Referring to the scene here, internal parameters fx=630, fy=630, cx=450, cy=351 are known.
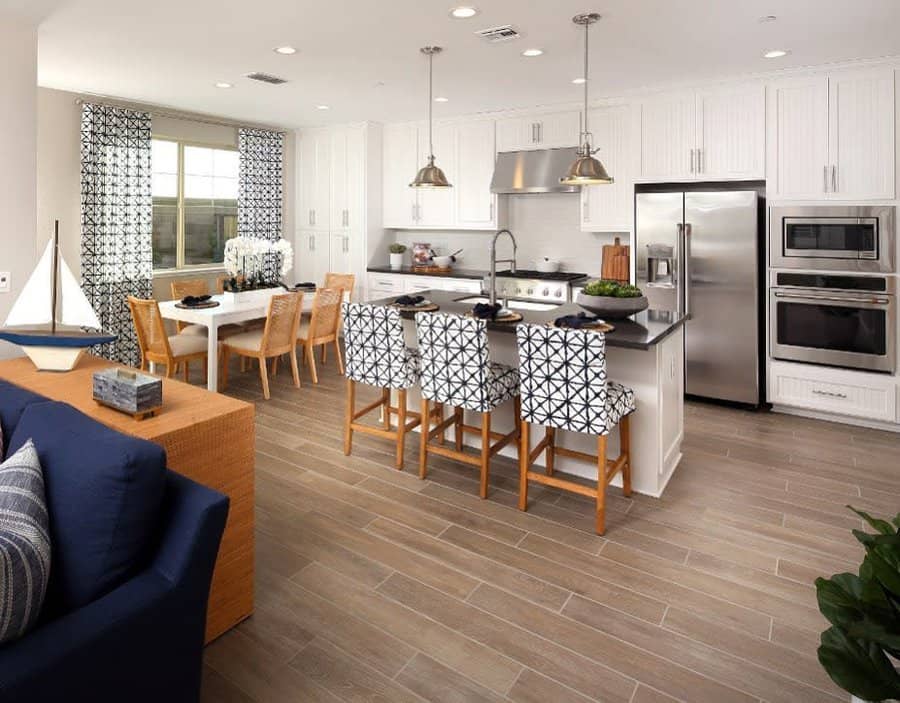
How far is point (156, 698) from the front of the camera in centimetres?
163

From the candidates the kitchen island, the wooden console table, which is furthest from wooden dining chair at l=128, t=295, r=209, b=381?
the wooden console table

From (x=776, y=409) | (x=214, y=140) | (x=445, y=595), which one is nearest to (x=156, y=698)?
(x=445, y=595)

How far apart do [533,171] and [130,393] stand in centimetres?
489

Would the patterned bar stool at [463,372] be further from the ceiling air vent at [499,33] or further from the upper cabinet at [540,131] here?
the upper cabinet at [540,131]

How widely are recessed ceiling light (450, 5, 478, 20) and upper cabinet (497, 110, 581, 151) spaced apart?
2.70 metres

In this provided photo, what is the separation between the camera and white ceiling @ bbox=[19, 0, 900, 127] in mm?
3457

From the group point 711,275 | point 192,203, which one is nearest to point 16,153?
point 192,203

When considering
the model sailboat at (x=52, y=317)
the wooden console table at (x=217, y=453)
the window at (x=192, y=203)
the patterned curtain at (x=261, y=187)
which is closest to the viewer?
the wooden console table at (x=217, y=453)

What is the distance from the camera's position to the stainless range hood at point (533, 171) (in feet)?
19.9

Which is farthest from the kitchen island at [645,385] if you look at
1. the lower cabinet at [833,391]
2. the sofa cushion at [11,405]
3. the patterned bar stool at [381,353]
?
the sofa cushion at [11,405]

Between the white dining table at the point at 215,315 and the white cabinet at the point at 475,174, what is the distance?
2412mm

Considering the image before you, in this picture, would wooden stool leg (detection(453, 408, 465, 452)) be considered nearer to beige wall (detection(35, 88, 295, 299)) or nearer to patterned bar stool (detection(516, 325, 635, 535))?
patterned bar stool (detection(516, 325, 635, 535))

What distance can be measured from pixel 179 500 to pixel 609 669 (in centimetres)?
152

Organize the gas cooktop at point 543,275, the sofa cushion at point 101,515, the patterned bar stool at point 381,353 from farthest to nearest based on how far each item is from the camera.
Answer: the gas cooktop at point 543,275 < the patterned bar stool at point 381,353 < the sofa cushion at point 101,515
